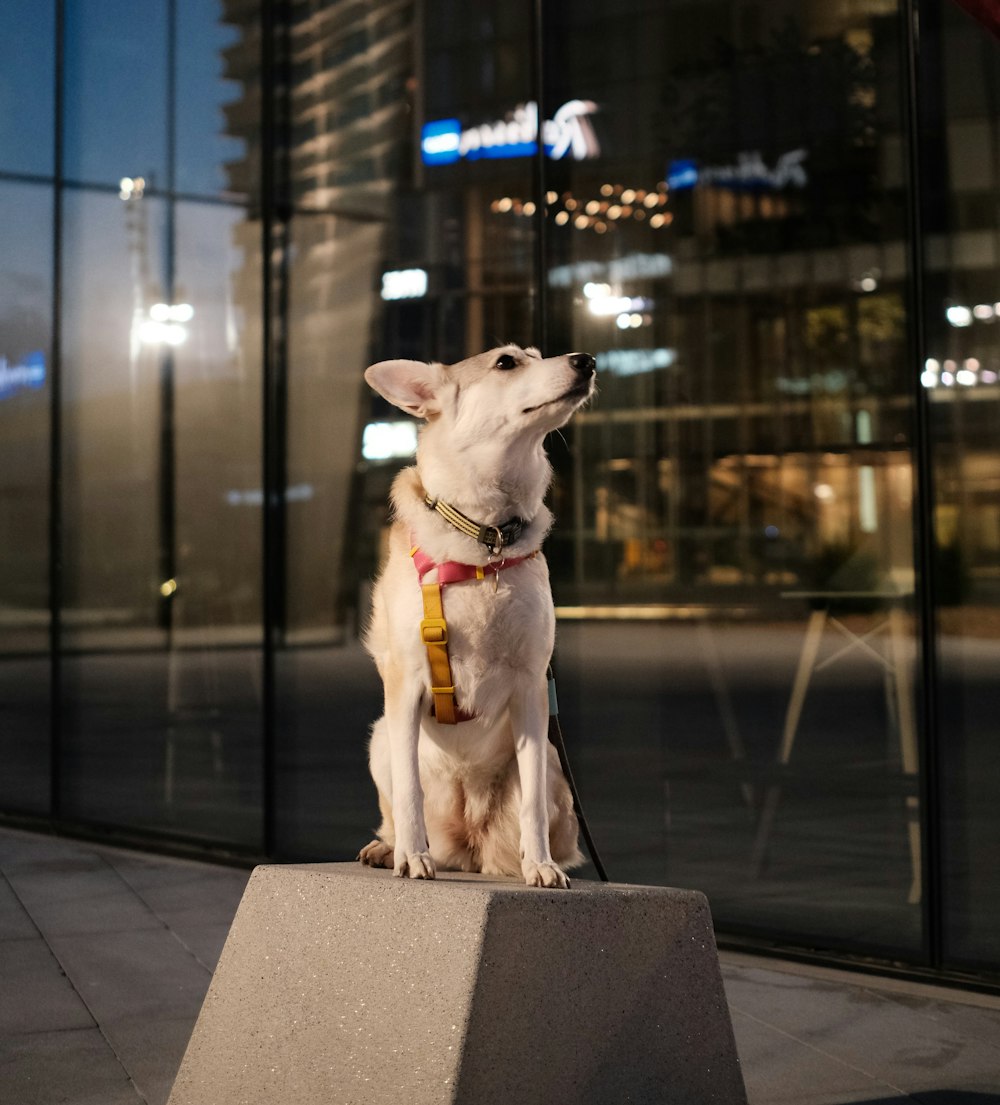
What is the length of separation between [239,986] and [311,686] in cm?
503

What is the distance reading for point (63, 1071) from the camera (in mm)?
4727

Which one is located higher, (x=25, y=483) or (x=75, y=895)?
(x=25, y=483)

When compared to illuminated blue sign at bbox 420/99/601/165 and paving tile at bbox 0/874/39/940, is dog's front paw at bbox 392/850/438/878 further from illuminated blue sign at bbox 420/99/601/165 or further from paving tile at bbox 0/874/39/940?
illuminated blue sign at bbox 420/99/601/165

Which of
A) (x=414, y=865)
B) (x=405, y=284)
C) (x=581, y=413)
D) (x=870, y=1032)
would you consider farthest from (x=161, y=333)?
(x=414, y=865)

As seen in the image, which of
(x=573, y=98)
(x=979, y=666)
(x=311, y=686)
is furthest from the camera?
(x=311, y=686)

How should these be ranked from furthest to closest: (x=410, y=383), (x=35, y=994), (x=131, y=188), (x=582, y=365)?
(x=131, y=188) < (x=35, y=994) < (x=410, y=383) < (x=582, y=365)

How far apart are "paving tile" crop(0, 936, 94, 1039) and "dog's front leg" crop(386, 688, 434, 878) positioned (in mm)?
2209

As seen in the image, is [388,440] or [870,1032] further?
[388,440]

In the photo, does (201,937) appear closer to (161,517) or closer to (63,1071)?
(63,1071)

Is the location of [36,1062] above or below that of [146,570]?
below

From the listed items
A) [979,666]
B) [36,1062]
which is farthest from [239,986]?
[979,666]

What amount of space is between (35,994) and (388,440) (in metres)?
3.90

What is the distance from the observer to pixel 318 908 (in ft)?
12.2

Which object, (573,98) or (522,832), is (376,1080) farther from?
(573,98)
